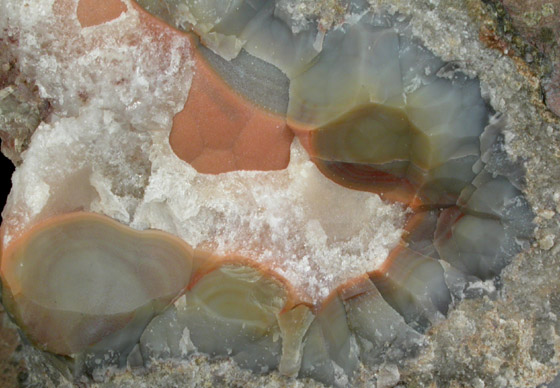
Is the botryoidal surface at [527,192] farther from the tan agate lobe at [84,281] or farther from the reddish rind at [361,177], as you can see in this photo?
the reddish rind at [361,177]

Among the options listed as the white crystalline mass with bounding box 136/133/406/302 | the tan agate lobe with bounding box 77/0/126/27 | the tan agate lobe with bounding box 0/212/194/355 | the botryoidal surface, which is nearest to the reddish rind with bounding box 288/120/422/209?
the white crystalline mass with bounding box 136/133/406/302

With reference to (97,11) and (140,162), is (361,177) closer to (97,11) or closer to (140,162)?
(140,162)

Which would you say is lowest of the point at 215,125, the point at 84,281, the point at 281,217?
the point at 84,281

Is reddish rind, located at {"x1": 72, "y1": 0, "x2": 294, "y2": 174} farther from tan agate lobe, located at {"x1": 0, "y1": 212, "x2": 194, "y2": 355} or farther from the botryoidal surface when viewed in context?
tan agate lobe, located at {"x1": 0, "y1": 212, "x2": 194, "y2": 355}

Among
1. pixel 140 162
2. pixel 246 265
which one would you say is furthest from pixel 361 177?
pixel 140 162

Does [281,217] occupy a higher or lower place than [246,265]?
higher

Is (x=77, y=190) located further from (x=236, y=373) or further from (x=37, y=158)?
(x=236, y=373)

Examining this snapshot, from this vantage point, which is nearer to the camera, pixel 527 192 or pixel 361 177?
pixel 527 192
